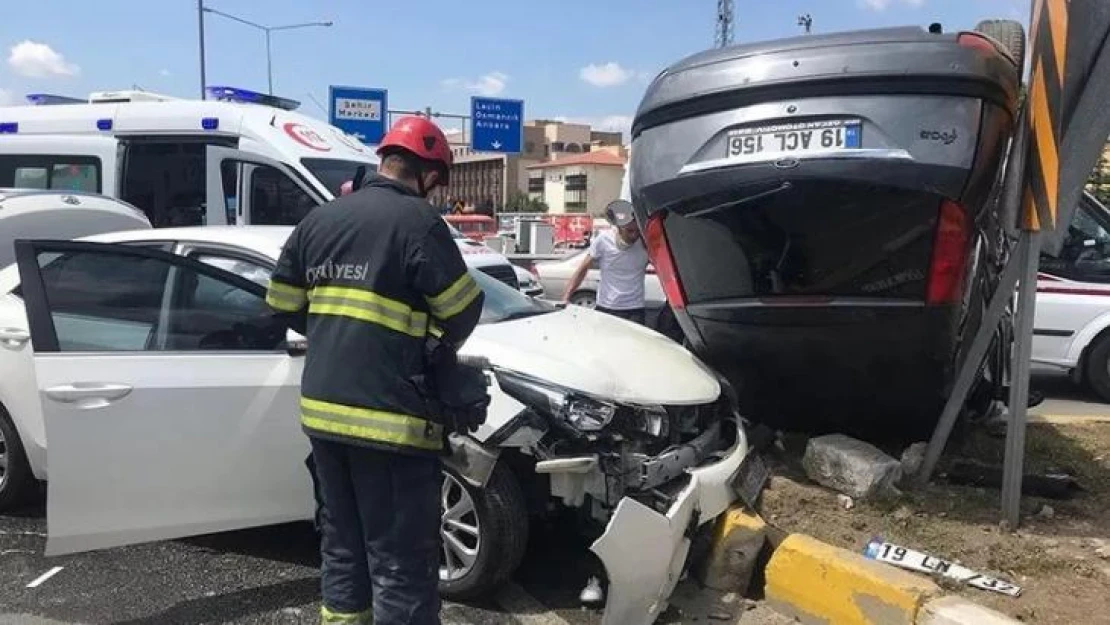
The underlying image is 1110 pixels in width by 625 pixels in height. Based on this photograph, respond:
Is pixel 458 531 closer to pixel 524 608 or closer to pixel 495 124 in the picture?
pixel 524 608

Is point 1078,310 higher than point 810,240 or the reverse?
the reverse

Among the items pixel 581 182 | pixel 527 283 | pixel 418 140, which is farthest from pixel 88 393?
pixel 581 182

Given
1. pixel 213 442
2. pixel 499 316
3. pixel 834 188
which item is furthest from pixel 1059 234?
pixel 213 442

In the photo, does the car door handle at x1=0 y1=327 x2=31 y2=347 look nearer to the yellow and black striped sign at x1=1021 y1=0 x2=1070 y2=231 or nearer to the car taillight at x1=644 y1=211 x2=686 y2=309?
the car taillight at x1=644 y1=211 x2=686 y2=309

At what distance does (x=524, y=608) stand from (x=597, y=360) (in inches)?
40.5

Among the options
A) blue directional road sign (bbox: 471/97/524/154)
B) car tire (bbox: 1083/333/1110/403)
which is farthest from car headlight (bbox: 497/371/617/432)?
blue directional road sign (bbox: 471/97/524/154)

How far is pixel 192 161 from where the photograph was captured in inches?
384

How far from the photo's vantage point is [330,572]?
9.95ft

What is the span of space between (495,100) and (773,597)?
766 inches

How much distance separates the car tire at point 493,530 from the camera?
3.65 meters

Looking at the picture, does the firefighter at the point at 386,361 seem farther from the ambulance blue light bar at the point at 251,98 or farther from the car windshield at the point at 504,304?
the ambulance blue light bar at the point at 251,98

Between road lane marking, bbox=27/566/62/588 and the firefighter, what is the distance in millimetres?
1782

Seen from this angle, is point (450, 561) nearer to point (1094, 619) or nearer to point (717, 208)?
point (717, 208)

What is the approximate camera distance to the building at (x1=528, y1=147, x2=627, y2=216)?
94000mm
